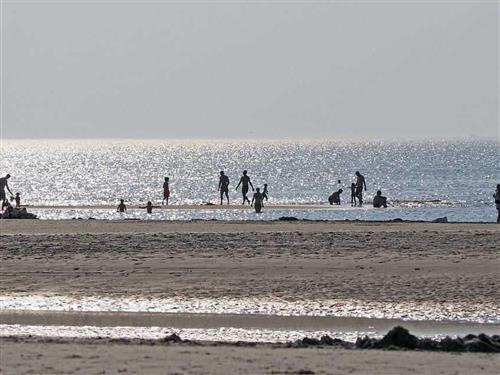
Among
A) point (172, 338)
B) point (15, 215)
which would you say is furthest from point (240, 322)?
point (15, 215)

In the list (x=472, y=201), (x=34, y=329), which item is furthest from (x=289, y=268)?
(x=472, y=201)

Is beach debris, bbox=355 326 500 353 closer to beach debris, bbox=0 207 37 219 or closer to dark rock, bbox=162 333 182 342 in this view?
dark rock, bbox=162 333 182 342

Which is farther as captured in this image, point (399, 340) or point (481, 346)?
point (399, 340)

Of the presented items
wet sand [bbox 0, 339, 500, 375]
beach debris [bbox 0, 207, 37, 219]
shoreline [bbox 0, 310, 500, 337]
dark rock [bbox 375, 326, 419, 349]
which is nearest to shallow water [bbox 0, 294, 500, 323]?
shoreline [bbox 0, 310, 500, 337]

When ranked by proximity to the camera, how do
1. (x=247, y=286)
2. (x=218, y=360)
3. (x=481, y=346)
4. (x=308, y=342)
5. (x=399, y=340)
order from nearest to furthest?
(x=218, y=360)
(x=481, y=346)
(x=399, y=340)
(x=308, y=342)
(x=247, y=286)

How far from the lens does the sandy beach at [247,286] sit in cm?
1271

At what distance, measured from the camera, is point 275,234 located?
26938mm

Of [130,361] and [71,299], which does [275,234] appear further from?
[130,361]

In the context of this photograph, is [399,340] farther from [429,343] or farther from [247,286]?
[247,286]

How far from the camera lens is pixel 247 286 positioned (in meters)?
19.4

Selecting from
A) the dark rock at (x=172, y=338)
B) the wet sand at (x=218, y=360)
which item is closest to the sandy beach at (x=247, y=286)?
the wet sand at (x=218, y=360)

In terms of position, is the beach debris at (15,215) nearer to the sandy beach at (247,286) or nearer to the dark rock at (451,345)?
the sandy beach at (247,286)

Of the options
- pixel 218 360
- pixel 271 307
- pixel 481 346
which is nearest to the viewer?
pixel 218 360

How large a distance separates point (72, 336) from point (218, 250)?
9029 mm
